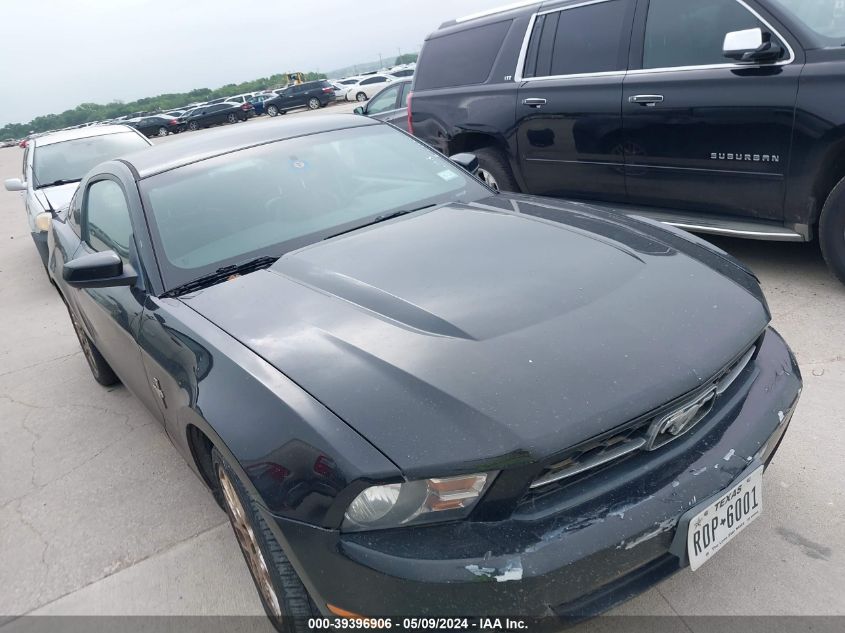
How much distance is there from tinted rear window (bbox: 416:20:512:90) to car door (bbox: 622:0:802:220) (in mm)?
1351

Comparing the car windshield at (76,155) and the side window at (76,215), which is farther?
the car windshield at (76,155)

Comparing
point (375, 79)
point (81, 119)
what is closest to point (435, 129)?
point (375, 79)

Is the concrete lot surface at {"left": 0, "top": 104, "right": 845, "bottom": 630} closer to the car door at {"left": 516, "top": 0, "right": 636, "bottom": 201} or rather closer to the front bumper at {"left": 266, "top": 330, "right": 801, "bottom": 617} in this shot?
the front bumper at {"left": 266, "top": 330, "right": 801, "bottom": 617}

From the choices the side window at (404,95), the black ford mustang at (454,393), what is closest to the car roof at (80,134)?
the side window at (404,95)

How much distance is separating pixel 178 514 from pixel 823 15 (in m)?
4.12

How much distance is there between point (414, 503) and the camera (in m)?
1.59

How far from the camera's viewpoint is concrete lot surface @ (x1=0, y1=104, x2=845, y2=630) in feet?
7.01

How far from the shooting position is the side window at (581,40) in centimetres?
451

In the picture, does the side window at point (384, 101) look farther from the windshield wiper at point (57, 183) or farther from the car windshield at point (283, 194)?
the car windshield at point (283, 194)

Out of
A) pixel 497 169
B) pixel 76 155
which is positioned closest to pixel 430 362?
pixel 497 169

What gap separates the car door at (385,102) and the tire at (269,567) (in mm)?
9144

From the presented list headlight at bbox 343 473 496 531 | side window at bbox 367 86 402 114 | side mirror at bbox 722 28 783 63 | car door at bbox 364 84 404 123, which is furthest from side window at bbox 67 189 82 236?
side window at bbox 367 86 402 114

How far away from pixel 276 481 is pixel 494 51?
4566mm

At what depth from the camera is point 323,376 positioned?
183cm
